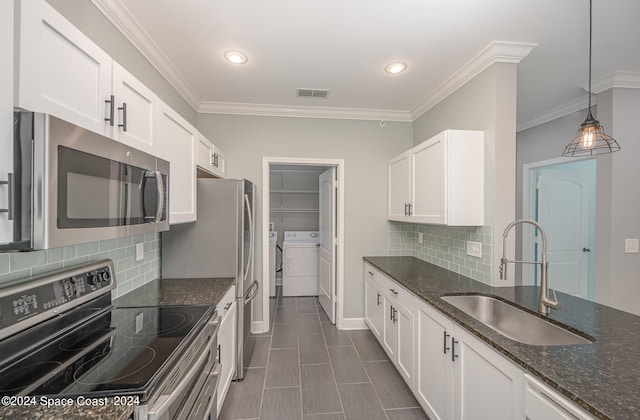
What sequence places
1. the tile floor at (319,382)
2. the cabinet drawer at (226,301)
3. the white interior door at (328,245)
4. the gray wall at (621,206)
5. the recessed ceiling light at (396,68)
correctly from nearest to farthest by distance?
1. the cabinet drawer at (226,301)
2. the tile floor at (319,382)
3. the recessed ceiling light at (396,68)
4. the gray wall at (621,206)
5. the white interior door at (328,245)

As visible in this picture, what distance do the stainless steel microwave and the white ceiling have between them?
1150mm

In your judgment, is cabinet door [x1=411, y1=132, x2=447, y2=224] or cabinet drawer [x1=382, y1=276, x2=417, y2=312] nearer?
cabinet drawer [x1=382, y1=276, x2=417, y2=312]

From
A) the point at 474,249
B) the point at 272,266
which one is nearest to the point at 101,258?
the point at 474,249

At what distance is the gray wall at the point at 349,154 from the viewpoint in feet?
10.5

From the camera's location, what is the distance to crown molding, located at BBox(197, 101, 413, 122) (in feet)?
10.3

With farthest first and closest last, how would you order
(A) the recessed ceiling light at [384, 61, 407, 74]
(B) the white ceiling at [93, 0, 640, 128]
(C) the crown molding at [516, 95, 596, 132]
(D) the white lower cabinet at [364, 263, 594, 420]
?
(C) the crown molding at [516, 95, 596, 132] → (A) the recessed ceiling light at [384, 61, 407, 74] → (B) the white ceiling at [93, 0, 640, 128] → (D) the white lower cabinet at [364, 263, 594, 420]

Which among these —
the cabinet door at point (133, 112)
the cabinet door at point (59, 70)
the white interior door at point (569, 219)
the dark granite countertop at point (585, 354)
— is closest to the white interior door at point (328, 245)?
the dark granite countertop at point (585, 354)

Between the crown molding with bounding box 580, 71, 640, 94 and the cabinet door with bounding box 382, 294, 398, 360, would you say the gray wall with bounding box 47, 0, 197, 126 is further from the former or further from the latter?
the crown molding with bounding box 580, 71, 640, 94

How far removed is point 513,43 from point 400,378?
9.10ft

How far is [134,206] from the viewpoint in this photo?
1227mm

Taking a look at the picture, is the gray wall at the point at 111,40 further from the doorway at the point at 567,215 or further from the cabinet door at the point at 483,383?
the doorway at the point at 567,215

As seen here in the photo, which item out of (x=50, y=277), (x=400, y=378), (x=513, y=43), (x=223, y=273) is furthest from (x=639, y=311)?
(x=50, y=277)

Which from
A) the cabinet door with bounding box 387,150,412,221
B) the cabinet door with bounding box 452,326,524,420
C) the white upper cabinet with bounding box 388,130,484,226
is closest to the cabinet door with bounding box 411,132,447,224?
the white upper cabinet with bounding box 388,130,484,226

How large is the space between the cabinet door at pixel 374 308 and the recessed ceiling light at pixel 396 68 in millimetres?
2071
